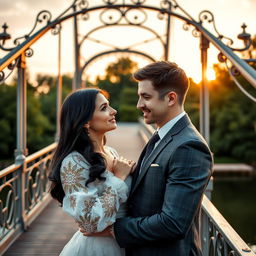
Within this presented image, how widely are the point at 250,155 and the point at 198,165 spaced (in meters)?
31.8

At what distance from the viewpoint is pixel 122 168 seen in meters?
2.22

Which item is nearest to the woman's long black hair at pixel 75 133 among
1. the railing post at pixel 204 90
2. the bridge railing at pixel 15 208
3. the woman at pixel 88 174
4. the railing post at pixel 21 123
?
the woman at pixel 88 174

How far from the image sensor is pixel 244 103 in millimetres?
32656

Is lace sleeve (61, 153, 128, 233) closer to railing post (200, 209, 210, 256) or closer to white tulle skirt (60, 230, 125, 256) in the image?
white tulle skirt (60, 230, 125, 256)

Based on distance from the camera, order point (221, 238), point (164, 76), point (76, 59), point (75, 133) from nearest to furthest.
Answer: point (164, 76) < point (75, 133) < point (221, 238) < point (76, 59)

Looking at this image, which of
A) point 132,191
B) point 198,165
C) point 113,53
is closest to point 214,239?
point 132,191

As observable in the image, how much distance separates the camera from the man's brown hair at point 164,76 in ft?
6.02

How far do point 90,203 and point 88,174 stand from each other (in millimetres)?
185

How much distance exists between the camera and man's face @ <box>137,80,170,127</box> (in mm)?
1872

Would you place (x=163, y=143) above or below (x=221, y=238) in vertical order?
above

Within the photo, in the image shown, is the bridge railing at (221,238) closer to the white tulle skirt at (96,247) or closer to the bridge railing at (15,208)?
the white tulle skirt at (96,247)

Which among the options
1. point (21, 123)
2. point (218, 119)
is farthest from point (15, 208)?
point (218, 119)

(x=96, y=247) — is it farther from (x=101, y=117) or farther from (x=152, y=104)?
(x=152, y=104)

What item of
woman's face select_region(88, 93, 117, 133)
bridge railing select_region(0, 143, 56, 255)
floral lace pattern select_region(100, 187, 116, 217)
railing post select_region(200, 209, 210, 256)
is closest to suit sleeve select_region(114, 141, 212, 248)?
floral lace pattern select_region(100, 187, 116, 217)
